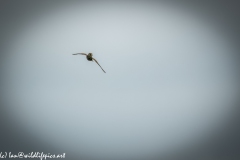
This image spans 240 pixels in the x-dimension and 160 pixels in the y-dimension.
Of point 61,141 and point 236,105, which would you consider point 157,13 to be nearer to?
point 236,105

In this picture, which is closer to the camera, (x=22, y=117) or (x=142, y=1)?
(x=22, y=117)

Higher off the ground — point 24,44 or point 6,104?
point 24,44

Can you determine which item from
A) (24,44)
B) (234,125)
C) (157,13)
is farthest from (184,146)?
(24,44)

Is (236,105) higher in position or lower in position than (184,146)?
higher

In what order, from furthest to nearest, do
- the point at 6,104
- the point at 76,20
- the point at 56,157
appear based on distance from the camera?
1. the point at 76,20
2. the point at 6,104
3. the point at 56,157

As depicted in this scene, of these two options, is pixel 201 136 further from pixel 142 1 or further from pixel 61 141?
pixel 142 1

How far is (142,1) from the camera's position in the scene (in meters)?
1.48

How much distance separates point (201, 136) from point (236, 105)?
23cm

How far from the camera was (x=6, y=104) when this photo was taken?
4.37 feet

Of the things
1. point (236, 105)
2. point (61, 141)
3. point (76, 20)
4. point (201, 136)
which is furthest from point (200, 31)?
point (61, 141)

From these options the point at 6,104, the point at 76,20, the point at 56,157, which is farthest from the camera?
the point at 76,20

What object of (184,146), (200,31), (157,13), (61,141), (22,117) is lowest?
(184,146)

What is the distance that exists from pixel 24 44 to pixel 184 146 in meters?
0.90

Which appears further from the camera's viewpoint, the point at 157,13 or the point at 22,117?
the point at 157,13
